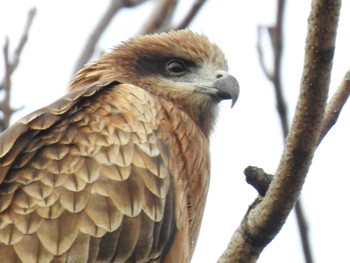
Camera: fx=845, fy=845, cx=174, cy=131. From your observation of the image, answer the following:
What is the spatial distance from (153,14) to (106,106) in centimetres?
209

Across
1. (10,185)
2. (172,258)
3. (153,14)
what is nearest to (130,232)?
(172,258)

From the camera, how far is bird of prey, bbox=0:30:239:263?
5.28m

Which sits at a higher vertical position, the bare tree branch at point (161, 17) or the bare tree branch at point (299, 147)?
the bare tree branch at point (161, 17)

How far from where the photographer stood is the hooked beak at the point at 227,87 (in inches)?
262

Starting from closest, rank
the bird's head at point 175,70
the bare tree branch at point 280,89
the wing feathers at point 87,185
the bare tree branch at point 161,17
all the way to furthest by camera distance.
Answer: the bare tree branch at point 280,89 < the wing feathers at point 87,185 < the bird's head at point 175,70 < the bare tree branch at point 161,17

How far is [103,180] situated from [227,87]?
1.63 meters

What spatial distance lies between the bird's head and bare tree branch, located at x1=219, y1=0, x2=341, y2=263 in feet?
6.33

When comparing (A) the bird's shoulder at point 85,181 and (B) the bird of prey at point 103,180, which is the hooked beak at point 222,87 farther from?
(A) the bird's shoulder at point 85,181

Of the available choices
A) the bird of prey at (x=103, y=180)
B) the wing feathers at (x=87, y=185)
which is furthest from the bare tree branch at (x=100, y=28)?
the wing feathers at (x=87, y=185)

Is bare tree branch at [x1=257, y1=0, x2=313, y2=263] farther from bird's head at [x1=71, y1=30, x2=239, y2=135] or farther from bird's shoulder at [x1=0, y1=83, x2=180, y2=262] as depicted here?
bird's head at [x1=71, y1=30, x2=239, y2=135]

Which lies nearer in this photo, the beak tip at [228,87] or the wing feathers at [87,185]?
the wing feathers at [87,185]

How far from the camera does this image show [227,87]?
6699 mm

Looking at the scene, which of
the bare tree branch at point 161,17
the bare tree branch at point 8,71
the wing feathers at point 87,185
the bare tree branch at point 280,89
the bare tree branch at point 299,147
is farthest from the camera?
the bare tree branch at point 161,17

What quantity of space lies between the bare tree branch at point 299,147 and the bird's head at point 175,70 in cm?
193
